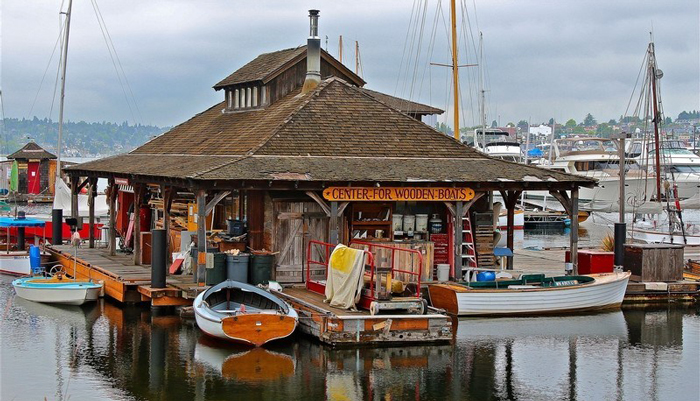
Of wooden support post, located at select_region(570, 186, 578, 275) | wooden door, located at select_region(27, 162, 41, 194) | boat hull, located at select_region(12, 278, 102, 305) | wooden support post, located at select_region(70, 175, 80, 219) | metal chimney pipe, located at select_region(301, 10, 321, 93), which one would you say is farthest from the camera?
wooden door, located at select_region(27, 162, 41, 194)

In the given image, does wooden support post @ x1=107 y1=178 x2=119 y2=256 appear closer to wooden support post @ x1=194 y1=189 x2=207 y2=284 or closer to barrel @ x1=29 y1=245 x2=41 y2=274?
barrel @ x1=29 y1=245 x2=41 y2=274

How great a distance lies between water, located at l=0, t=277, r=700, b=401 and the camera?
19.5 m

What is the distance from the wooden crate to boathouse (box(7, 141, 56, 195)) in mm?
71897

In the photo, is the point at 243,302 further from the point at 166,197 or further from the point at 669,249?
the point at 669,249

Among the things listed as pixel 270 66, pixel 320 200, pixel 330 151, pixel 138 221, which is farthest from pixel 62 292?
pixel 270 66

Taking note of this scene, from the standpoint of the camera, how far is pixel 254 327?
75.4ft

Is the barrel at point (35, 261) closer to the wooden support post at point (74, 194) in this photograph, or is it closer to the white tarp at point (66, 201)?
the wooden support post at point (74, 194)

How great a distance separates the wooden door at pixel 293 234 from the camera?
28.4m

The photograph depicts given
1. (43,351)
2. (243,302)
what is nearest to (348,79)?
(243,302)

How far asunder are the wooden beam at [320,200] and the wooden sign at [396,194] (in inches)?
10.4

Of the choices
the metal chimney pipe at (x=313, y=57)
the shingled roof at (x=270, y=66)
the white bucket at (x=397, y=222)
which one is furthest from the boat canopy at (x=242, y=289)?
the shingled roof at (x=270, y=66)

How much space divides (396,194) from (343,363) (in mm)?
7622

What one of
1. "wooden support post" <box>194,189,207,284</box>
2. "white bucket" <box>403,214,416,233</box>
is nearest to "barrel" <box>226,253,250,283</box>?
"wooden support post" <box>194,189,207,284</box>

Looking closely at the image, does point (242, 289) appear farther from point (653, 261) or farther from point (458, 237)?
point (653, 261)
